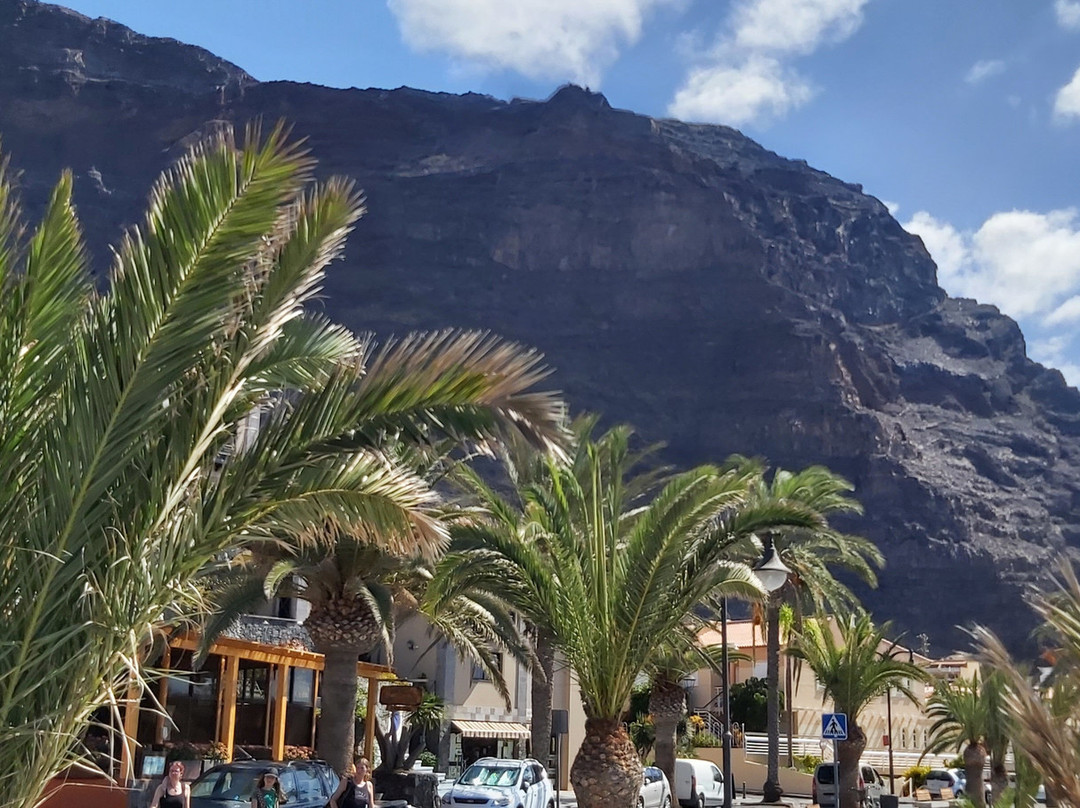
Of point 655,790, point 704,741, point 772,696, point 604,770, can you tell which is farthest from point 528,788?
point 704,741

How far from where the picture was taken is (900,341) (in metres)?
180

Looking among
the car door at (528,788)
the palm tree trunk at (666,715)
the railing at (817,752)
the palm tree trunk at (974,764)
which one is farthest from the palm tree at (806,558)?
the car door at (528,788)

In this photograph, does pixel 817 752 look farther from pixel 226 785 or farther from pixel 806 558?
pixel 226 785

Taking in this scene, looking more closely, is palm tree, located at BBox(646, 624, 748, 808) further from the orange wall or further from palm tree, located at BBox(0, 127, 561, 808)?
palm tree, located at BBox(0, 127, 561, 808)

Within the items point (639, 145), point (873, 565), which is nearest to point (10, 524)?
point (873, 565)

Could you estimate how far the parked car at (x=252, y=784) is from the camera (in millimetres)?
16500

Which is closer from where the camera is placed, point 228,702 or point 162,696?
point 162,696

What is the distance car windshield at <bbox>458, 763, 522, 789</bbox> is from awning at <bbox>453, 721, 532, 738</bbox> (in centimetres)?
1964

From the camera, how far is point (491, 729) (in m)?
45.9

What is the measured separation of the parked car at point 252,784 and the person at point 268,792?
256 millimetres

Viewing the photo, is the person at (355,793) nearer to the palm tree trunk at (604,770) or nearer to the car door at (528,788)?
the palm tree trunk at (604,770)

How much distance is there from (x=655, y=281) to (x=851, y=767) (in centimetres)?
13823

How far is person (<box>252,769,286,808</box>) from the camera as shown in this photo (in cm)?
1555

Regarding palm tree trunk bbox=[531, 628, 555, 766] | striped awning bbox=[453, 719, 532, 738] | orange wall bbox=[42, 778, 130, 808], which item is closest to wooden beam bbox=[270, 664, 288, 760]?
palm tree trunk bbox=[531, 628, 555, 766]
